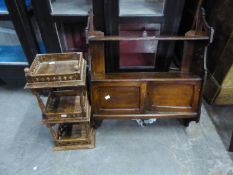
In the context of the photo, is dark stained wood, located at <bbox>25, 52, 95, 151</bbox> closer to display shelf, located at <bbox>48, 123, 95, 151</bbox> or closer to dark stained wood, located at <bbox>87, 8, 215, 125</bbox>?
display shelf, located at <bbox>48, 123, 95, 151</bbox>

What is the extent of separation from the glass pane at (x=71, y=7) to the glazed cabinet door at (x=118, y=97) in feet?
1.99

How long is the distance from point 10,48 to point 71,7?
30.5 inches

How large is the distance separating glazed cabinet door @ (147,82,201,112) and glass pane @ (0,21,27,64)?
1226 mm

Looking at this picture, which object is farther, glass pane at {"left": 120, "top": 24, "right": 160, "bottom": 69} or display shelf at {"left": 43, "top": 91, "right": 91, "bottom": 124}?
glass pane at {"left": 120, "top": 24, "right": 160, "bottom": 69}

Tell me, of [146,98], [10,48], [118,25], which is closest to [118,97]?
[146,98]

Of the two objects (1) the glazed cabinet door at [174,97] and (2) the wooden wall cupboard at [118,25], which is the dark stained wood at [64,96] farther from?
(1) the glazed cabinet door at [174,97]

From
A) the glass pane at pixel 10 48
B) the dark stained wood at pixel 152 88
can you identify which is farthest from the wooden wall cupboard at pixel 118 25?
the glass pane at pixel 10 48

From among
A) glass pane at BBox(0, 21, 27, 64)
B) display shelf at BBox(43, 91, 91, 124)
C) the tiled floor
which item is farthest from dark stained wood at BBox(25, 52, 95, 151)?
glass pane at BBox(0, 21, 27, 64)

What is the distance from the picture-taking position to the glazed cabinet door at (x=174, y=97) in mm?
1518

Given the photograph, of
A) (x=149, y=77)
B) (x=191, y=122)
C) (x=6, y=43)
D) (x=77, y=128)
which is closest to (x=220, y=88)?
(x=191, y=122)

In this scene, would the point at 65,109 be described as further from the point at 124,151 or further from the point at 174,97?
the point at 174,97

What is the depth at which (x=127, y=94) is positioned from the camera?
1.56 m

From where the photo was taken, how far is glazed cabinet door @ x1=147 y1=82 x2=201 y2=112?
4.98ft

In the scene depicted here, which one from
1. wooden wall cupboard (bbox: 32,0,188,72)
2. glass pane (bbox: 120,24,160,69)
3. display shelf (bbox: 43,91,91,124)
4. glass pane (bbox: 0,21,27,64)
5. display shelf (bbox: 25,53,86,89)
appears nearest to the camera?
display shelf (bbox: 25,53,86,89)
